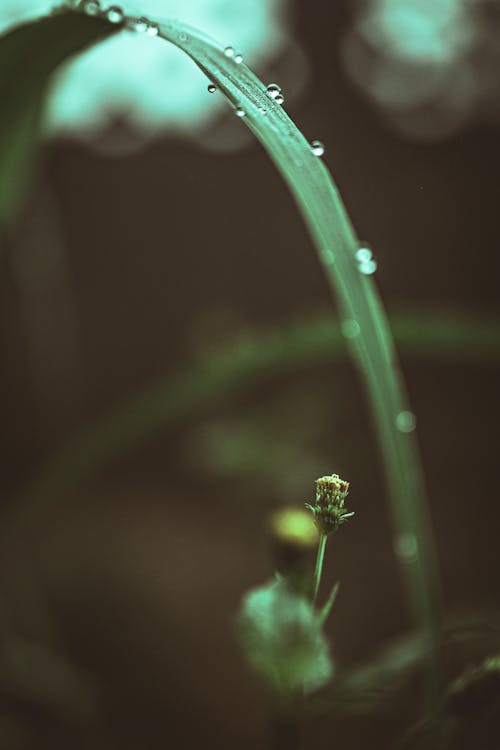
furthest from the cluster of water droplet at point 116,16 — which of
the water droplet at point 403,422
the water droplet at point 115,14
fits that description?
the water droplet at point 403,422

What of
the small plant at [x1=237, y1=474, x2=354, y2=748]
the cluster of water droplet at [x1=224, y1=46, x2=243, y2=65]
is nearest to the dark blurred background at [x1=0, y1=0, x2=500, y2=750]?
the small plant at [x1=237, y1=474, x2=354, y2=748]

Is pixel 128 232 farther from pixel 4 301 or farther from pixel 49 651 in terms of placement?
pixel 49 651

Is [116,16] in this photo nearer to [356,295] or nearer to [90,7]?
[90,7]

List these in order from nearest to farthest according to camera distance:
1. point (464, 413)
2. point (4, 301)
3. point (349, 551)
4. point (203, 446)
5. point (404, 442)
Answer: point (404, 442), point (203, 446), point (349, 551), point (464, 413), point (4, 301)

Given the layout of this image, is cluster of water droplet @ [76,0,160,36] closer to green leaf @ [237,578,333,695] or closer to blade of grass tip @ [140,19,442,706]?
blade of grass tip @ [140,19,442,706]

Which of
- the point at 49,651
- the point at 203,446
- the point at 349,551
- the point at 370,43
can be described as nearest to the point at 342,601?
the point at 349,551

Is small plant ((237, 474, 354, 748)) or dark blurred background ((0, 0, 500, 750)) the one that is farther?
dark blurred background ((0, 0, 500, 750))
